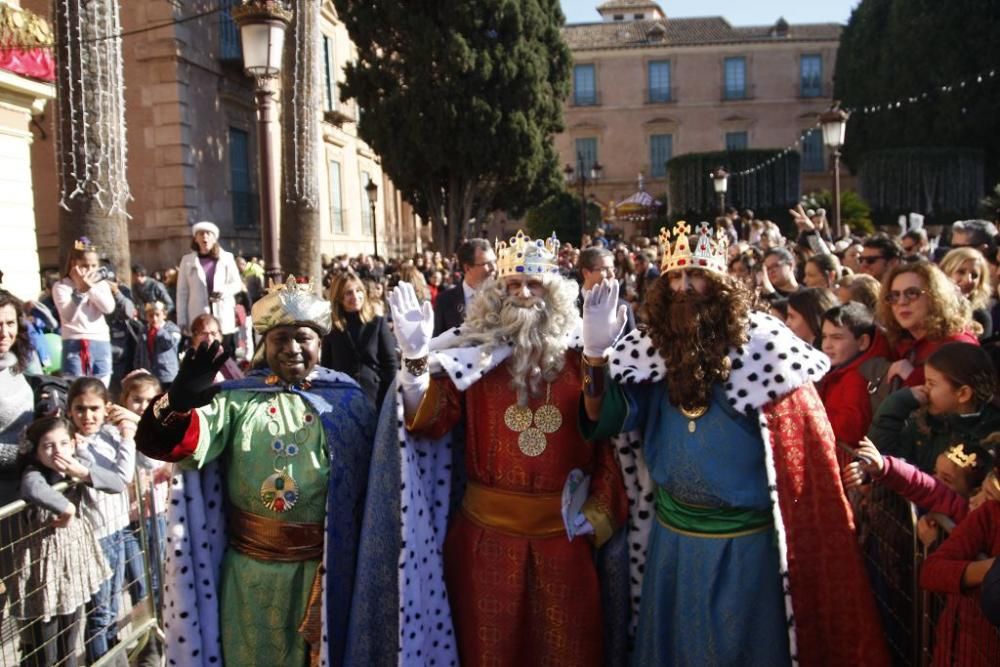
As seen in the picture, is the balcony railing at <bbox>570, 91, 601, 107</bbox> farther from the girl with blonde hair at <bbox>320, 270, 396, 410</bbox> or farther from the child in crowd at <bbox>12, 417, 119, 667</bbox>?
the child in crowd at <bbox>12, 417, 119, 667</bbox>

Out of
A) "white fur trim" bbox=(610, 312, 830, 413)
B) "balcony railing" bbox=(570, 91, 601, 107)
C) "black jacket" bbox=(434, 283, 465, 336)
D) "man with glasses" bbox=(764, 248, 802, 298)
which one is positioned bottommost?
"white fur trim" bbox=(610, 312, 830, 413)

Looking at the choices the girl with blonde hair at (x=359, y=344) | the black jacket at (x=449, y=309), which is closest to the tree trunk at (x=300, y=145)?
the girl with blonde hair at (x=359, y=344)

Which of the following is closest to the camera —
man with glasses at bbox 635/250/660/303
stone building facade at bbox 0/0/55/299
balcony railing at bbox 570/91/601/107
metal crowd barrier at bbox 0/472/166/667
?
metal crowd barrier at bbox 0/472/166/667

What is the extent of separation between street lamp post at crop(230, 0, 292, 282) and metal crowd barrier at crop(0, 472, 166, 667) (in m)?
3.15

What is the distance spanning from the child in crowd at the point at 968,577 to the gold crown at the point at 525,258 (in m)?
1.69

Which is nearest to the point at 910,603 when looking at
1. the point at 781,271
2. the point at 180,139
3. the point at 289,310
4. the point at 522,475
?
the point at 522,475

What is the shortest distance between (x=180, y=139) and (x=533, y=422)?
14782mm

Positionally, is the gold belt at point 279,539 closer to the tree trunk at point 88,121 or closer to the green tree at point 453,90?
the tree trunk at point 88,121

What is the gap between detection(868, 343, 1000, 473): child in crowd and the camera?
136 inches

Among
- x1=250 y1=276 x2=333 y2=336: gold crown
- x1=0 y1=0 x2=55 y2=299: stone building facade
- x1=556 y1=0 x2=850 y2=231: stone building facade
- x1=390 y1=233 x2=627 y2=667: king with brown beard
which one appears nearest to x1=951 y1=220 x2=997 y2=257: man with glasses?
x1=390 y1=233 x2=627 y2=667: king with brown beard

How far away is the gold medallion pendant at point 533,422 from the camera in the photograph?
3.42 metres

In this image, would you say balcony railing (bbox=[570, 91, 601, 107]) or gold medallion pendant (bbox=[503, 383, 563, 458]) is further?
balcony railing (bbox=[570, 91, 601, 107])

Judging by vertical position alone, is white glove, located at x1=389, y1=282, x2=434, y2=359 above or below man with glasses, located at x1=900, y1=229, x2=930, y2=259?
below

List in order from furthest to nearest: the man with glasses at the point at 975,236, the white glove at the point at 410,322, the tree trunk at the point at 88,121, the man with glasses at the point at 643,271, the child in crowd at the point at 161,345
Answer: the man with glasses at the point at 643,271 < the tree trunk at the point at 88,121 < the child in crowd at the point at 161,345 < the man with glasses at the point at 975,236 < the white glove at the point at 410,322
